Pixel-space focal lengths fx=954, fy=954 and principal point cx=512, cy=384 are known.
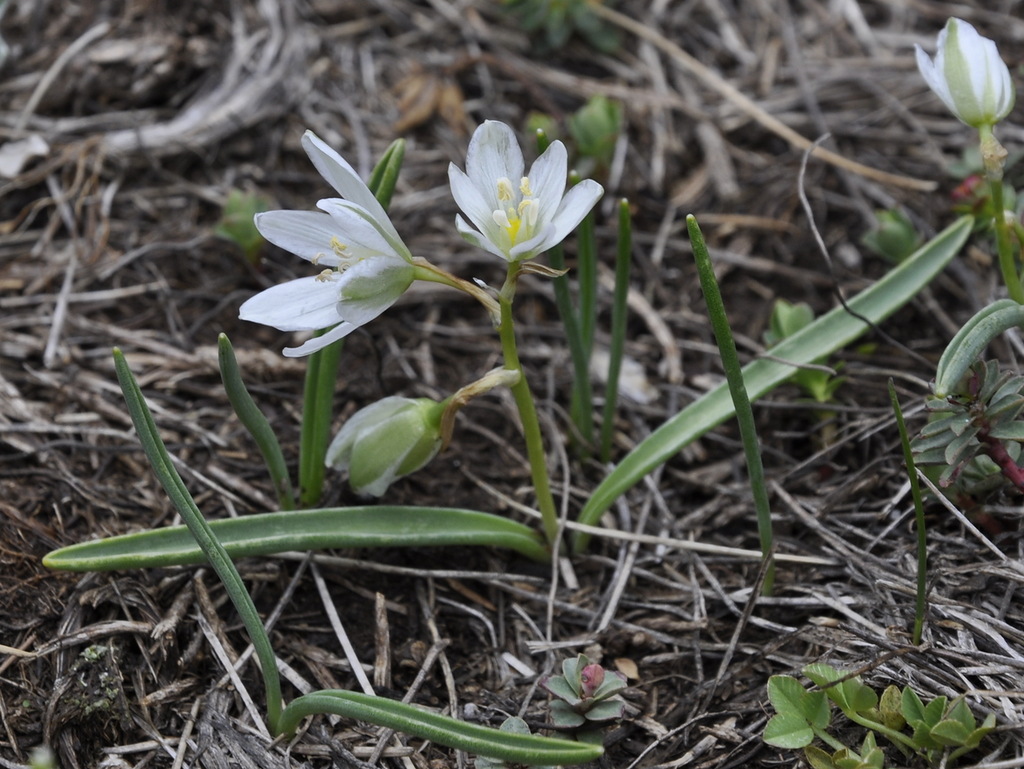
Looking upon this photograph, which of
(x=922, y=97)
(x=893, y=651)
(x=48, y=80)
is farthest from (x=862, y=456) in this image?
(x=48, y=80)

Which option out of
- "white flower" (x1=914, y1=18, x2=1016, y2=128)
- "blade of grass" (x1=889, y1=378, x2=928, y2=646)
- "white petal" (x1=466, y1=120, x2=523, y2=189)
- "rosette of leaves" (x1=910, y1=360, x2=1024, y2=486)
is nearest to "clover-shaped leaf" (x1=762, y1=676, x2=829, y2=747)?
"blade of grass" (x1=889, y1=378, x2=928, y2=646)

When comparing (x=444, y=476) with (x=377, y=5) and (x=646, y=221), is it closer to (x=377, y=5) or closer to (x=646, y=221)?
(x=646, y=221)

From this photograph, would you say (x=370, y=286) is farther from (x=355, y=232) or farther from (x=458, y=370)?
(x=458, y=370)

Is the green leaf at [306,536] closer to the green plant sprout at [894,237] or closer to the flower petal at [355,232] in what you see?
the flower petal at [355,232]

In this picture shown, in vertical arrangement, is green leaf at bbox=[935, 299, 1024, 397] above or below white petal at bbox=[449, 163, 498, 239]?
below

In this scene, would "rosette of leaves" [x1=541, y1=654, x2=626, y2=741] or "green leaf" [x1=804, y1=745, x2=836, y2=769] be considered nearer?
"green leaf" [x1=804, y1=745, x2=836, y2=769]

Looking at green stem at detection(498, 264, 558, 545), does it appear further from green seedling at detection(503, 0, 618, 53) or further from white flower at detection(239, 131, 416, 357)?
green seedling at detection(503, 0, 618, 53)

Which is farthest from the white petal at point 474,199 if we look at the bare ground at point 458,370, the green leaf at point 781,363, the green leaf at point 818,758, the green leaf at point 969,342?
the green leaf at point 818,758
